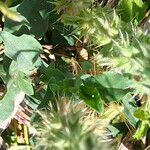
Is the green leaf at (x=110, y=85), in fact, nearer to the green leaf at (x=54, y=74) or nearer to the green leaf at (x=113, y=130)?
the green leaf at (x=54, y=74)

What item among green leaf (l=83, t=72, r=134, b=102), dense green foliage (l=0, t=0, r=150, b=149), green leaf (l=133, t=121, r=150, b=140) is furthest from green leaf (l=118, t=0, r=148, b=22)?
green leaf (l=133, t=121, r=150, b=140)

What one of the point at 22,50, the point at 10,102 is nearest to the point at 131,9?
the point at 22,50

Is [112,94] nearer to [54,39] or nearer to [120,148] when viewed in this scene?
[120,148]

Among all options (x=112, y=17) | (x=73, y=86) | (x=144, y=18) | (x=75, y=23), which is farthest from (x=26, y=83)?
(x=144, y=18)

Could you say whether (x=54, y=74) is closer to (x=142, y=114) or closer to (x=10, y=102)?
(x=10, y=102)

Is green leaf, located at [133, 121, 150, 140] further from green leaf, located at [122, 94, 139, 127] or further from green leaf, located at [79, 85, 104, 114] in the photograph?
green leaf, located at [79, 85, 104, 114]

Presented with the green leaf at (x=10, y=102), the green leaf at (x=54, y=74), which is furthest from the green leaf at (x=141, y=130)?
the green leaf at (x=10, y=102)
